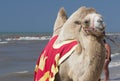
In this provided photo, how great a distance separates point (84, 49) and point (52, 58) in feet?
1.99

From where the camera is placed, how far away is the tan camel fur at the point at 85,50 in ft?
9.53

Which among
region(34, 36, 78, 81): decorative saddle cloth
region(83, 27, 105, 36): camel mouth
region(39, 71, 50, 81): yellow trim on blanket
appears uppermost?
region(83, 27, 105, 36): camel mouth

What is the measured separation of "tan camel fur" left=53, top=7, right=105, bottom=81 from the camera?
9.53 feet

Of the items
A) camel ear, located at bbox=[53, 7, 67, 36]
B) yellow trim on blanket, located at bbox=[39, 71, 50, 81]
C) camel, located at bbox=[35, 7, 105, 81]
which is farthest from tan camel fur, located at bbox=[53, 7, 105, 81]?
camel ear, located at bbox=[53, 7, 67, 36]

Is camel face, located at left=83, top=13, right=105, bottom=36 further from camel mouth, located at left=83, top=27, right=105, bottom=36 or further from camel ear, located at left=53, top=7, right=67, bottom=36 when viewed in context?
camel ear, located at left=53, top=7, right=67, bottom=36

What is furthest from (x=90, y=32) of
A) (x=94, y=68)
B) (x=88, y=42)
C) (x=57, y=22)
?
(x=57, y=22)

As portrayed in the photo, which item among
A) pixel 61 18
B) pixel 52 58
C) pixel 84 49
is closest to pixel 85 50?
pixel 84 49

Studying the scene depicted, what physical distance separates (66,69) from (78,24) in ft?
1.31

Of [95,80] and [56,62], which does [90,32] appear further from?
[56,62]

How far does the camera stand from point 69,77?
329cm

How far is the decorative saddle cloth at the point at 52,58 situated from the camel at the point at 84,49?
0.04 meters

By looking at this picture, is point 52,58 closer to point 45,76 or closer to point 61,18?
point 45,76

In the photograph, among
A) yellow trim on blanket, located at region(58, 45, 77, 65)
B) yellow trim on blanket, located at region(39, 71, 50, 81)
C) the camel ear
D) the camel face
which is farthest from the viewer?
the camel ear

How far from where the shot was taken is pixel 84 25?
305 centimetres
